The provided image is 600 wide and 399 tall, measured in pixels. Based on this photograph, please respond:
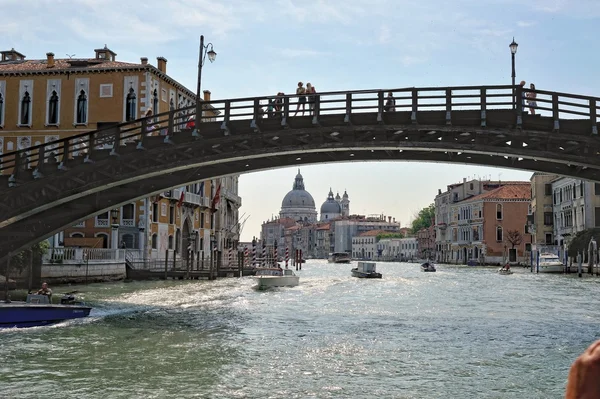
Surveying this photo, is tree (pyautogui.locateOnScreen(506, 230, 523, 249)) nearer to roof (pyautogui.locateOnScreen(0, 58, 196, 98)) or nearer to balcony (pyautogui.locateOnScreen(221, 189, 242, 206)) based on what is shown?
balcony (pyautogui.locateOnScreen(221, 189, 242, 206))

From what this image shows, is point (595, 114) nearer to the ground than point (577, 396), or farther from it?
farther from it

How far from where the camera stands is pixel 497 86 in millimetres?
18031

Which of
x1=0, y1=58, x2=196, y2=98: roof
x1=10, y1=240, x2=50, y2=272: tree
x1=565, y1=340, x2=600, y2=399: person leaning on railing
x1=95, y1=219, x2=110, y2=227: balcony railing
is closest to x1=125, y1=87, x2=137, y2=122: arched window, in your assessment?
x1=0, y1=58, x2=196, y2=98: roof

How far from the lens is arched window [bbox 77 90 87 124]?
44.4m

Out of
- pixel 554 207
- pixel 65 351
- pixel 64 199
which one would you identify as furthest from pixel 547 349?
Answer: pixel 554 207

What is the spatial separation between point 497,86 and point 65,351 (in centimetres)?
1231

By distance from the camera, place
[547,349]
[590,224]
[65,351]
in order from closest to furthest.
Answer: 1. [65,351]
2. [547,349]
3. [590,224]

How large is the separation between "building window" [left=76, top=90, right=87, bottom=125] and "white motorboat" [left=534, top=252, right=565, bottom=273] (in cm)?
3788

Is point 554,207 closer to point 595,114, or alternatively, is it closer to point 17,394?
point 595,114

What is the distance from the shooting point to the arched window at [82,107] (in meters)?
44.4

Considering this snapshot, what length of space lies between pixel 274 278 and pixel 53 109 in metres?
19.3

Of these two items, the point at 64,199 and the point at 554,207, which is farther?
the point at 554,207

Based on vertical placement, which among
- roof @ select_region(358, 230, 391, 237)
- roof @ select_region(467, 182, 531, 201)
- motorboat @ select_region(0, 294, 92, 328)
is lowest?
motorboat @ select_region(0, 294, 92, 328)

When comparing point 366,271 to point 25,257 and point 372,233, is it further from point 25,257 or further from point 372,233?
point 372,233
